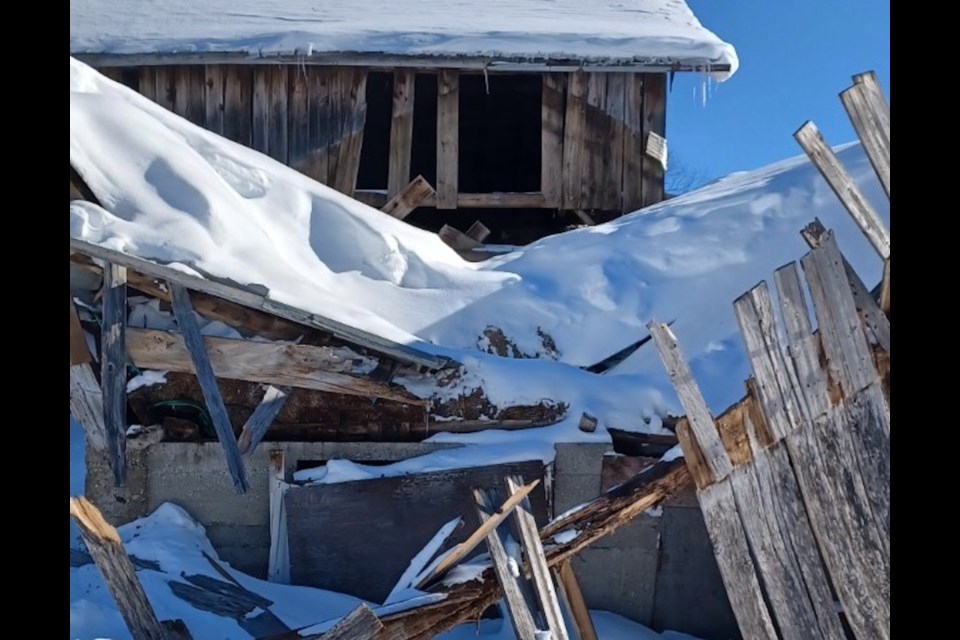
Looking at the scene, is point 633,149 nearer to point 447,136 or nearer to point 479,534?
point 447,136

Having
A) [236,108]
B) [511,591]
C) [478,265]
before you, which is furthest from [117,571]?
[236,108]

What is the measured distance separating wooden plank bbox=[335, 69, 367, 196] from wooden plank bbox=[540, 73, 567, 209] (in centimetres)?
201

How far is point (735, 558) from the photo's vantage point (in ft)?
14.0

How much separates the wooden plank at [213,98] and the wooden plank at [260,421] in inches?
231

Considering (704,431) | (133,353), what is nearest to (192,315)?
(133,353)

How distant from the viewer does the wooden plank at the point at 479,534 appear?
472 cm

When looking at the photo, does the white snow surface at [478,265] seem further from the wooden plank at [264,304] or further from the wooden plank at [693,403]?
the wooden plank at [693,403]

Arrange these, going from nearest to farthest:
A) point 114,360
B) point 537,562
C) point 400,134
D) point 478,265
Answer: point 537,562, point 114,360, point 478,265, point 400,134

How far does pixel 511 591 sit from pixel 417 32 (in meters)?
7.76

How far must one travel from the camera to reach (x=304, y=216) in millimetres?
7535

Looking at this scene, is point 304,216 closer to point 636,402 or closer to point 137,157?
point 137,157

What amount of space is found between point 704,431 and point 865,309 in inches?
32.0

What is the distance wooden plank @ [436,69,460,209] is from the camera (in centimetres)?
1098
